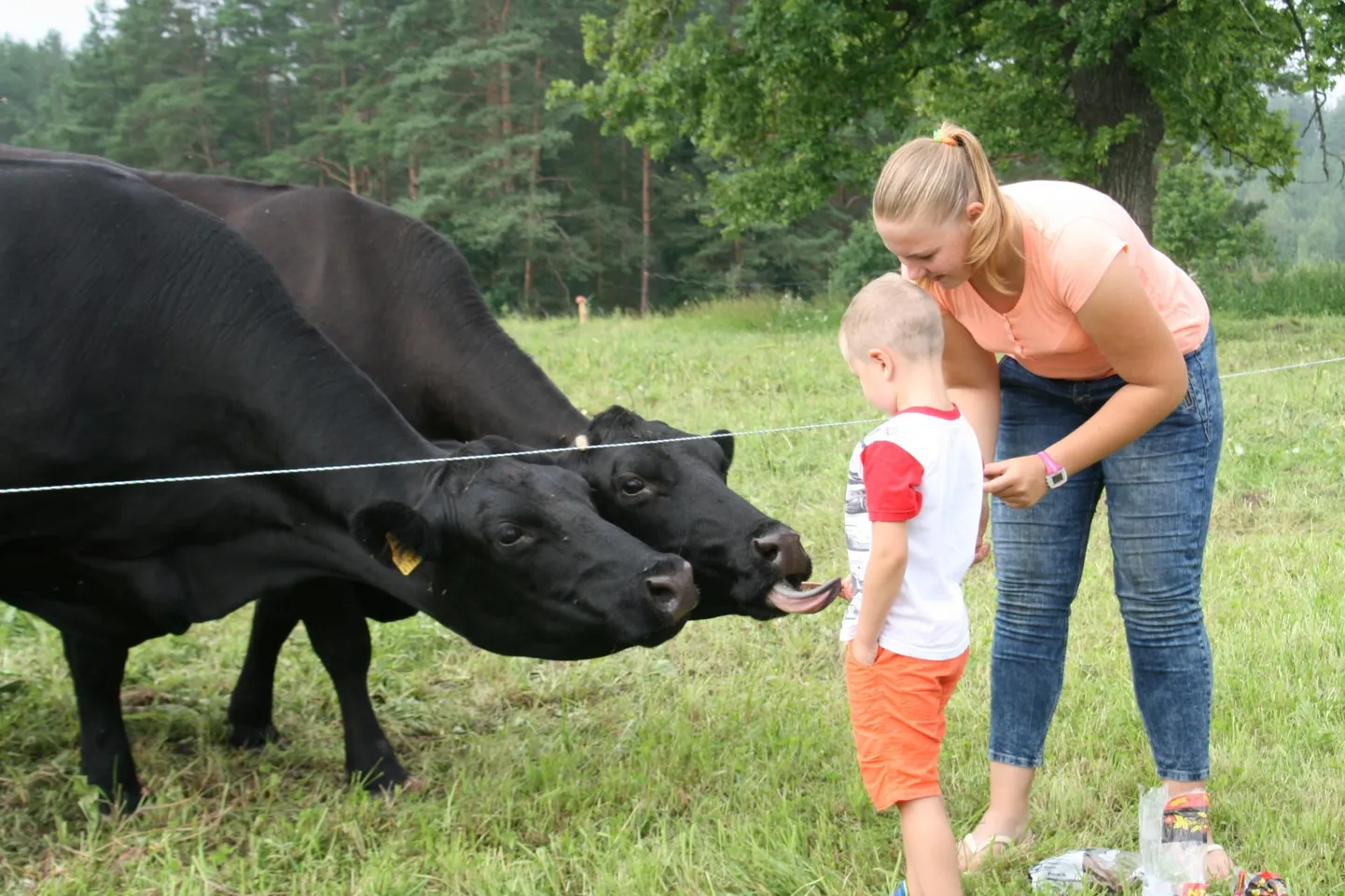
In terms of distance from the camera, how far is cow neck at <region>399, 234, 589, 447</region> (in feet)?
16.1

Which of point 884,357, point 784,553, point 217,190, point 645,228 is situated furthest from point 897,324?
point 645,228

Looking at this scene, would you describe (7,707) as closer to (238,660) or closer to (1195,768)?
(238,660)

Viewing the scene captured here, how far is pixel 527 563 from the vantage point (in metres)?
3.85

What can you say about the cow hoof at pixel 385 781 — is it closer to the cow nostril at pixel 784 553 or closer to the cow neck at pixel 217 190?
the cow nostril at pixel 784 553

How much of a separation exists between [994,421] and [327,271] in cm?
291

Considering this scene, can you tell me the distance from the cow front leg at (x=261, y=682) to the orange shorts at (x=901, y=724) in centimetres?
251

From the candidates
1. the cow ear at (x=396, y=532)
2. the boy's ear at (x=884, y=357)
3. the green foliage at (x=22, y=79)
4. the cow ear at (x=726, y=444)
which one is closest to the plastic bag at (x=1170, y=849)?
the boy's ear at (x=884, y=357)

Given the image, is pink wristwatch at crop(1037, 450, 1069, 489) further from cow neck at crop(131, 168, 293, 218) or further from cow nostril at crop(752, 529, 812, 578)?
cow neck at crop(131, 168, 293, 218)

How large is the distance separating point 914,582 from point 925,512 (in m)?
0.16

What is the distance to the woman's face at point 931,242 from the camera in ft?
9.54

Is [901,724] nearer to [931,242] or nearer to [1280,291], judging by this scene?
[931,242]

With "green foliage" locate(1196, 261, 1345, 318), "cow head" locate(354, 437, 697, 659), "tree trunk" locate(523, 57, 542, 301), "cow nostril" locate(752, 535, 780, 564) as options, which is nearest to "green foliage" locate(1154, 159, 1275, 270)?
"tree trunk" locate(523, 57, 542, 301)

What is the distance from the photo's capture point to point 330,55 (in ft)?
135

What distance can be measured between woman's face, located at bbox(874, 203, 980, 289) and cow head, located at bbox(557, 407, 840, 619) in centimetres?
115
